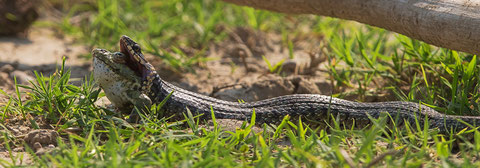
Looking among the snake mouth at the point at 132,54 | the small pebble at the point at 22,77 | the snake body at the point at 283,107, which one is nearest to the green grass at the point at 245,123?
the snake body at the point at 283,107

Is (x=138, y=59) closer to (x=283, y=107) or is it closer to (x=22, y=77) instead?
(x=283, y=107)

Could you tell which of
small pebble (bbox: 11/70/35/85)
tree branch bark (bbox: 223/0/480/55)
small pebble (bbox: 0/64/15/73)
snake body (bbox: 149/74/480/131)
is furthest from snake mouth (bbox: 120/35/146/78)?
small pebble (bbox: 0/64/15/73)

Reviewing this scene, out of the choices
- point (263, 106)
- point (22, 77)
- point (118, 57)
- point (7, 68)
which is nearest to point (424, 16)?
point (263, 106)

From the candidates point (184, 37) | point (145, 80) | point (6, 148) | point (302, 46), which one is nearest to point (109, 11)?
point (184, 37)

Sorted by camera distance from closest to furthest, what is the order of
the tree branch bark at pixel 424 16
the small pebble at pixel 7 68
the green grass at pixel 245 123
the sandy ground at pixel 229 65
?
the green grass at pixel 245 123 < the tree branch bark at pixel 424 16 < the sandy ground at pixel 229 65 < the small pebble at pixel 7 68

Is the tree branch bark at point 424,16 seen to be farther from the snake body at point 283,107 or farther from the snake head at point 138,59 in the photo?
the snake head at point 138,59

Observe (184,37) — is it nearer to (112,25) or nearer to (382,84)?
(112,25)

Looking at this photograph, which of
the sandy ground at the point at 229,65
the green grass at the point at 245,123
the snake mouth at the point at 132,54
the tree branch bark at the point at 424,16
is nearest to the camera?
the green grass at the point at 245,123

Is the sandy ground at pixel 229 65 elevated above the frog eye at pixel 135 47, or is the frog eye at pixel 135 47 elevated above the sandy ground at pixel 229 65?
the frog eye at pixel 135 47
